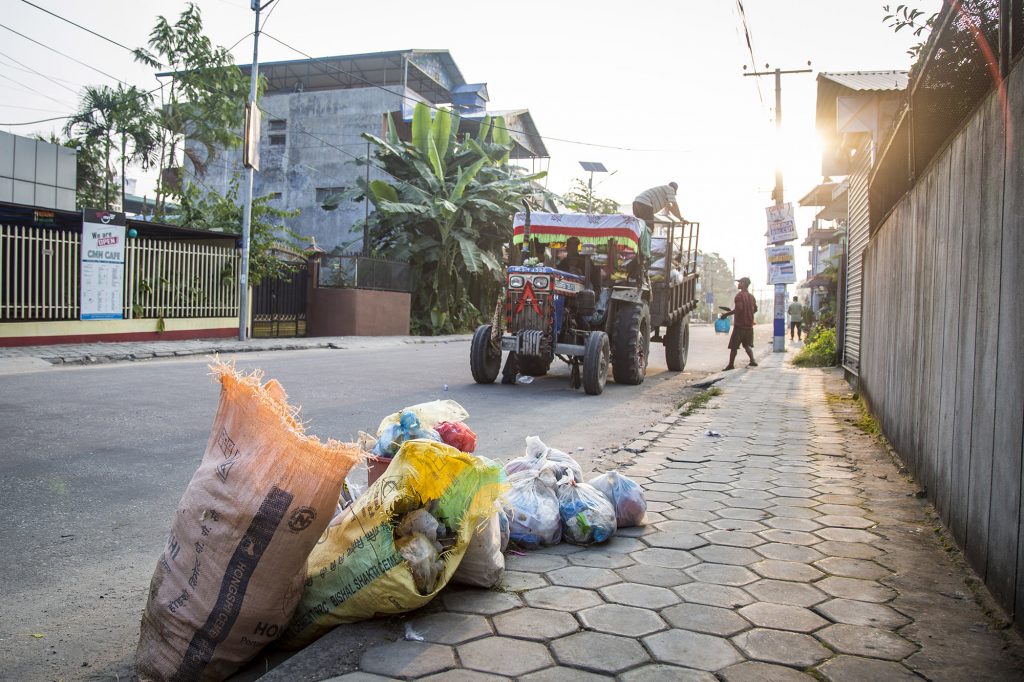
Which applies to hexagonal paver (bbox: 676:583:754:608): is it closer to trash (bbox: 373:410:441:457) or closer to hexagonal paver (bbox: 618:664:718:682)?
hexagonal paver (bbox: 618:664:718:682)

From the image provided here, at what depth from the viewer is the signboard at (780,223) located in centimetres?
1745

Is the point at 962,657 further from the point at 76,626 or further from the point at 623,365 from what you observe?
the point at 623,365

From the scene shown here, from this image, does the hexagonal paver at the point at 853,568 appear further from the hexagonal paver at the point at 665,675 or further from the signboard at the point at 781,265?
the signboard at the point at 781,265

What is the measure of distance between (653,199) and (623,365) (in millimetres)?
3297

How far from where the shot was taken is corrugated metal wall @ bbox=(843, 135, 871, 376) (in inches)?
416

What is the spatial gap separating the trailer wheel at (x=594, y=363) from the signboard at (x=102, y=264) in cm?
990

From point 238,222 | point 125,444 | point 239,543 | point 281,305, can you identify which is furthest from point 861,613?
point 281,305

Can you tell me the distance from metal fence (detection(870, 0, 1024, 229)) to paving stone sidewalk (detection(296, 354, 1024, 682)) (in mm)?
1906

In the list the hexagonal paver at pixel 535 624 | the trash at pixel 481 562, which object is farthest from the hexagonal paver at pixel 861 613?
the trash at pixel 481 562

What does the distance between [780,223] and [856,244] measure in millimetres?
6034

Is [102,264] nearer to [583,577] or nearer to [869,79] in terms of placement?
[869,79]

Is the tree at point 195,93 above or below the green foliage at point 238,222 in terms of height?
above

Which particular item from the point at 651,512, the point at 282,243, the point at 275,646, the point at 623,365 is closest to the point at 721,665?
the point at 275,646

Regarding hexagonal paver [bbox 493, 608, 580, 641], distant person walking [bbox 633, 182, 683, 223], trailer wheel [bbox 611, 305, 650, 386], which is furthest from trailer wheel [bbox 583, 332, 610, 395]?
hexagonal paver [bbox 493, 608, 580, 641]
